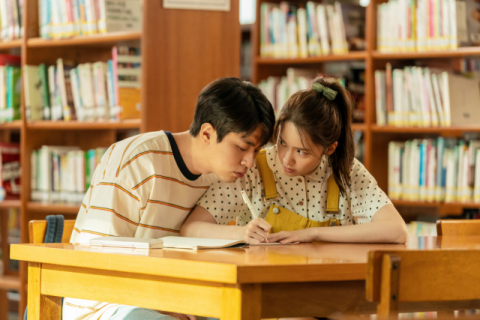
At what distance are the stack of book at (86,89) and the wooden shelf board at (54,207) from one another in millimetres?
457

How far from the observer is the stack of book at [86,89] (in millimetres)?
2797

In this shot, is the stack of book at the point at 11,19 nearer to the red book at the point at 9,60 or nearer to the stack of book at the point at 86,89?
the red book at the point at 9,60

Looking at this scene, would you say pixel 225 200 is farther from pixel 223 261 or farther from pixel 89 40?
pixel 89 40

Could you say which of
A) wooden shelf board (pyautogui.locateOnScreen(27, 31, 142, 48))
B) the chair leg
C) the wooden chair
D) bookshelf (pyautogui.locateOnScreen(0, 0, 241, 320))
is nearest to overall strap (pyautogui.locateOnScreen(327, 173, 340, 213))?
the wooden chair

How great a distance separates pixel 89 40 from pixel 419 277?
7.57 feet

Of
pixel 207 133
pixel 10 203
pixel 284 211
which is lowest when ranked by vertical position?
pixel 10 203

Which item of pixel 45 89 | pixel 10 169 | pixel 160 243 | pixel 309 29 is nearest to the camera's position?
pixel 160 243

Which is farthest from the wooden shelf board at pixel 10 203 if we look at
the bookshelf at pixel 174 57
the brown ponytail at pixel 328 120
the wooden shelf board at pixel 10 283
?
the brown ponytail at pixel 328 120

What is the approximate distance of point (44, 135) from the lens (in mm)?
3150

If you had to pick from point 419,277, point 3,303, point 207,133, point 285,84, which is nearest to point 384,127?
point 285,84

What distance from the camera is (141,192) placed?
1511mm

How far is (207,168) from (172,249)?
0.45 m

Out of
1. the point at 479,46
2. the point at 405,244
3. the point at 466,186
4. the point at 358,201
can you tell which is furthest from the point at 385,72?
the point at 405,244

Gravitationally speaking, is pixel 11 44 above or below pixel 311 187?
above
